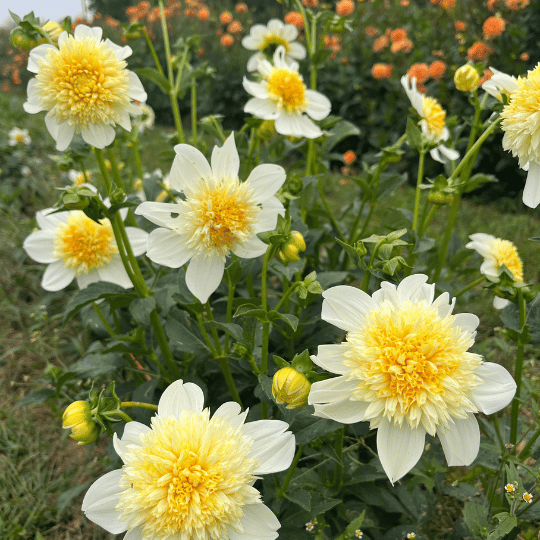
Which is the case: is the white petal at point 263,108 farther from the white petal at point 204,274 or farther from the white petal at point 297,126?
the white petal at point 204,274

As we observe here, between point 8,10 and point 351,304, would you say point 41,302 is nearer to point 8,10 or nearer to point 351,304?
point 8,10

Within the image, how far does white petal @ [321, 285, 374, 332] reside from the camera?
3.12 feet

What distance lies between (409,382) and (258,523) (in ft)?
1.30

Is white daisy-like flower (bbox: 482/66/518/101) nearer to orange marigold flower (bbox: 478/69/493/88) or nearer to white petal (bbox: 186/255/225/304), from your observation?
orange marigold flower (bbox: 478/69/493/88)

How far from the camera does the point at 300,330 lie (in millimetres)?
1640

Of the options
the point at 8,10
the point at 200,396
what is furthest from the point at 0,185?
the point at 200,396

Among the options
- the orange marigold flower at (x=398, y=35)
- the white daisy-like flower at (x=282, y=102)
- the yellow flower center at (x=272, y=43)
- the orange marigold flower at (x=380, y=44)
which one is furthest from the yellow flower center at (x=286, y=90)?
the orange marigold flower at (x=380, y=44)

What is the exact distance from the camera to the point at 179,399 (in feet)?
3.23

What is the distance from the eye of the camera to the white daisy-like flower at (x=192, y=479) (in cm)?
84

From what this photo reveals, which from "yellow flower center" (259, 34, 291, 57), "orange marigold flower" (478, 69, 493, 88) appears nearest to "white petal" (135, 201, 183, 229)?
"orange marigold flower" (478, 69, 493, 88)

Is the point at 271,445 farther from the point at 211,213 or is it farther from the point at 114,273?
the point at 114,273

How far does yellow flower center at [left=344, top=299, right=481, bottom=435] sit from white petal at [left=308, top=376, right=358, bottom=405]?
0.7 inches

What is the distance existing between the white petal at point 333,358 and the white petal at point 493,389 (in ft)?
0.85

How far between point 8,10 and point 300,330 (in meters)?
1.30
